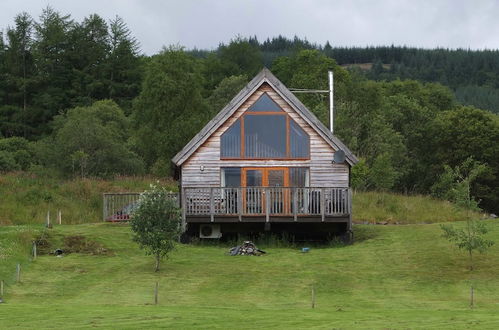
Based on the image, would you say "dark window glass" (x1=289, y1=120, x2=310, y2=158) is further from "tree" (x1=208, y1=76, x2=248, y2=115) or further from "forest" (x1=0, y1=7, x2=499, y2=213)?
"tree" (x1=208, y1=76, x2=248, y2=115)

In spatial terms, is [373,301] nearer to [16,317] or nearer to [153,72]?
[16,317]

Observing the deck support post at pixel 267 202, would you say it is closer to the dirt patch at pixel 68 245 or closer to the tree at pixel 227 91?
the dirt patch at pixel 68 245

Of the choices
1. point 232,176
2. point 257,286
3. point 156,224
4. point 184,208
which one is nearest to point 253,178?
point 232,176

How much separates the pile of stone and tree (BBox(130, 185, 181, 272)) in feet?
12.1

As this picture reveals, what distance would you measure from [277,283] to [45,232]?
11.6m

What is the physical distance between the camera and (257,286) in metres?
28.5

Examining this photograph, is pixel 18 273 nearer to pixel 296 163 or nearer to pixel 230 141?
pixel 230 141

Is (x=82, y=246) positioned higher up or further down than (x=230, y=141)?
further down

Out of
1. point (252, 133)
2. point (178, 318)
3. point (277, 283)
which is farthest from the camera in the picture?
point (252, 133)

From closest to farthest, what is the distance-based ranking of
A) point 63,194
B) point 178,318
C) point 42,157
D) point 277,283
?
point 178,318 → point 277,283 → point 63,194 → point 42,157

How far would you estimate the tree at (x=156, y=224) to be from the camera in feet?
103

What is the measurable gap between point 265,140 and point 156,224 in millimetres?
8845

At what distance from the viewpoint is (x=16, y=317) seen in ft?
72.0

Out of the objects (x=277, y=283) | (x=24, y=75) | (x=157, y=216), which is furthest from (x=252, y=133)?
(x=24, y=75)
